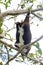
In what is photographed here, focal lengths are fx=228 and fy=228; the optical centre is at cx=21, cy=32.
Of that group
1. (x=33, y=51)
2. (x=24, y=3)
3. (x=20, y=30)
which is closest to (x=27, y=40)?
(x=20, y=30)

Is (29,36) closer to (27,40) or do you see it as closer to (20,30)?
(27,40)

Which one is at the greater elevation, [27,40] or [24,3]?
[24,3]

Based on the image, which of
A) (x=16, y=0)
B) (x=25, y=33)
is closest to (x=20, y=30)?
(x=25, y=33)

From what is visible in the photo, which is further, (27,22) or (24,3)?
(24,3)

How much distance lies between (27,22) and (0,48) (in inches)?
24.3

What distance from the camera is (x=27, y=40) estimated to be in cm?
99

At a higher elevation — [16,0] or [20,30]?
[16,0]

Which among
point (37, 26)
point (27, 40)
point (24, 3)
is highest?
point (24, 3)

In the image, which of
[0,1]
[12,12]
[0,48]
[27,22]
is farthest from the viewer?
[0,1]

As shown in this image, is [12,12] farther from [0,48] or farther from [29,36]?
[0,48]

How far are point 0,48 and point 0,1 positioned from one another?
35 cm

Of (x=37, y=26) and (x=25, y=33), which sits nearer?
(x=25, y=33)

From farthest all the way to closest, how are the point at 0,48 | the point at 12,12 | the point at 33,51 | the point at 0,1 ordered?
the point at 0,1 → the point at 0,48 → the point at 33,51 → the point at 12,12

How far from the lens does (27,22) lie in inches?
37.9
